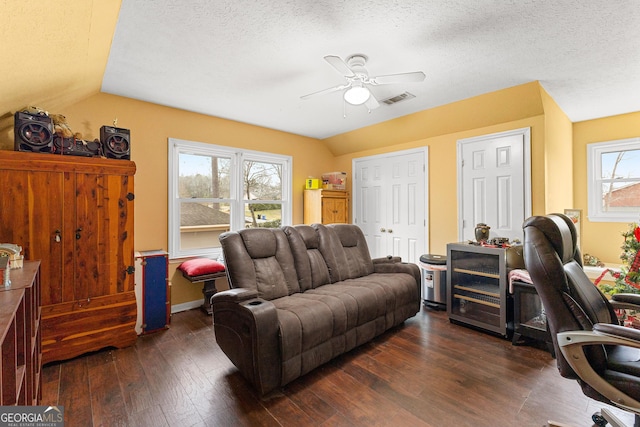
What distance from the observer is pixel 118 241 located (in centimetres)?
273

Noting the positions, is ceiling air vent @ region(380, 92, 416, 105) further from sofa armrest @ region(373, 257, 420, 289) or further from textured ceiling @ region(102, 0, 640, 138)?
sofa armrest @ region(373, 257, 420, 289)

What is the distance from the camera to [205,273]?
11.5 ft

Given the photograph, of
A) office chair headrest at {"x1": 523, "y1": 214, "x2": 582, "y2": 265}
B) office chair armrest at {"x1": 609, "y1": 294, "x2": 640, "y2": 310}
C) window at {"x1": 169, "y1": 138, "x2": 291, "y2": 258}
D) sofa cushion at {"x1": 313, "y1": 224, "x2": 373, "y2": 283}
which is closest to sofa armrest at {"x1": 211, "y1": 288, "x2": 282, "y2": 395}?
sofa cushion at {"x1": 313, "y1": 224, "x2": 373, "y2": 283}

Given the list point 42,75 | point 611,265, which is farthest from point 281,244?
point 611,265

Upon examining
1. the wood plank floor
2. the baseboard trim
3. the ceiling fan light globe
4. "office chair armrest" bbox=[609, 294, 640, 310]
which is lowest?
the wood plank floor

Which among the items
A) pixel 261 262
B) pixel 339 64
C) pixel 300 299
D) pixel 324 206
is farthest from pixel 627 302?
pixel 324 206

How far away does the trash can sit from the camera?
3685 mm

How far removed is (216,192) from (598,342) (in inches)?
164

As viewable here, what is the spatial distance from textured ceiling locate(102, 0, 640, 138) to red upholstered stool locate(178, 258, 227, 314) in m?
2.05

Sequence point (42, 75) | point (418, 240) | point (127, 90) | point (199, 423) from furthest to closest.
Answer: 1. point (418, 240)
2. point (127, 90)
3. point (42, 75)
4. point (199, 423)

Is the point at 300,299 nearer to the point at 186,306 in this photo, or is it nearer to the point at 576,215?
the point at 186,306

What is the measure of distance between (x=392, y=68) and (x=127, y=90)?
9.53 ft

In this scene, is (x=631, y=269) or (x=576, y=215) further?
(x=576, y=215)

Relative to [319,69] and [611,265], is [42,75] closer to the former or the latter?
[319,69]
